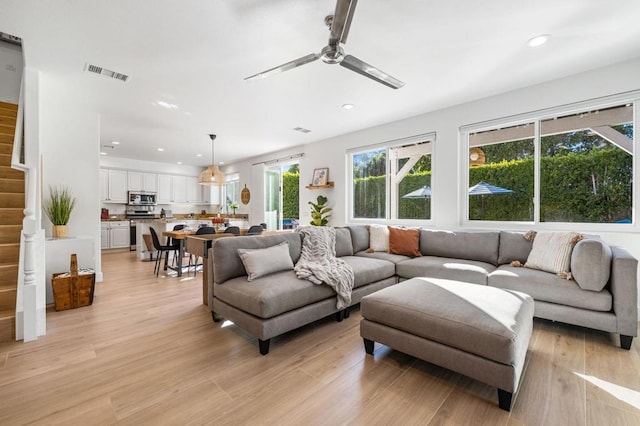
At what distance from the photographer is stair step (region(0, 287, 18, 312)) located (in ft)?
8.25

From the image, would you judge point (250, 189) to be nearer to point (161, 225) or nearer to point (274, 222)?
point (274, 222)

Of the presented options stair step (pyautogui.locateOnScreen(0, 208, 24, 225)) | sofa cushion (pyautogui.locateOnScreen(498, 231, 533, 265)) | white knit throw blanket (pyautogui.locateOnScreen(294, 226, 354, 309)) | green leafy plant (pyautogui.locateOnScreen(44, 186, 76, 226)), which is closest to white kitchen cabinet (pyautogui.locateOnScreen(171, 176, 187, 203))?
green leafy plant (pyautogui.locateOnScreen(44, 186, 76, 226))

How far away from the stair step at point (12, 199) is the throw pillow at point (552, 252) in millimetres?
5717

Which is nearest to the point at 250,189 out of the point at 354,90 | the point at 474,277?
the point at 354,90

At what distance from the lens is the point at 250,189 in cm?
789

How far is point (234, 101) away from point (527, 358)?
13.6 feet

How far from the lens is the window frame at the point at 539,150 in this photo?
9.54ft

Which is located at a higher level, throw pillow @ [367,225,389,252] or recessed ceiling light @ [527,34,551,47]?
recessed ceiling light @ [527,34,551,47]

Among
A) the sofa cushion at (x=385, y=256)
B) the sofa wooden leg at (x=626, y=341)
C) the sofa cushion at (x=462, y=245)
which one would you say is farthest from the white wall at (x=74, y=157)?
the sofa wooden leg at (x=626, y=341)

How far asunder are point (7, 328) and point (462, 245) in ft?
Answer: 15.2

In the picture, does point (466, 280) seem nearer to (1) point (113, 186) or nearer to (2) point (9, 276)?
(2) point (9, 276)

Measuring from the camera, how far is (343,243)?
12.6 ft

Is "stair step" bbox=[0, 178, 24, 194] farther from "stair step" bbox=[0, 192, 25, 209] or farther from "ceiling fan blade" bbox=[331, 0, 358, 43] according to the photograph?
"ceiling fan blade" bbox=[331, 0, 358, 43]

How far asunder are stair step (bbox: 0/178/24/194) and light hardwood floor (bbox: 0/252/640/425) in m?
1.82
